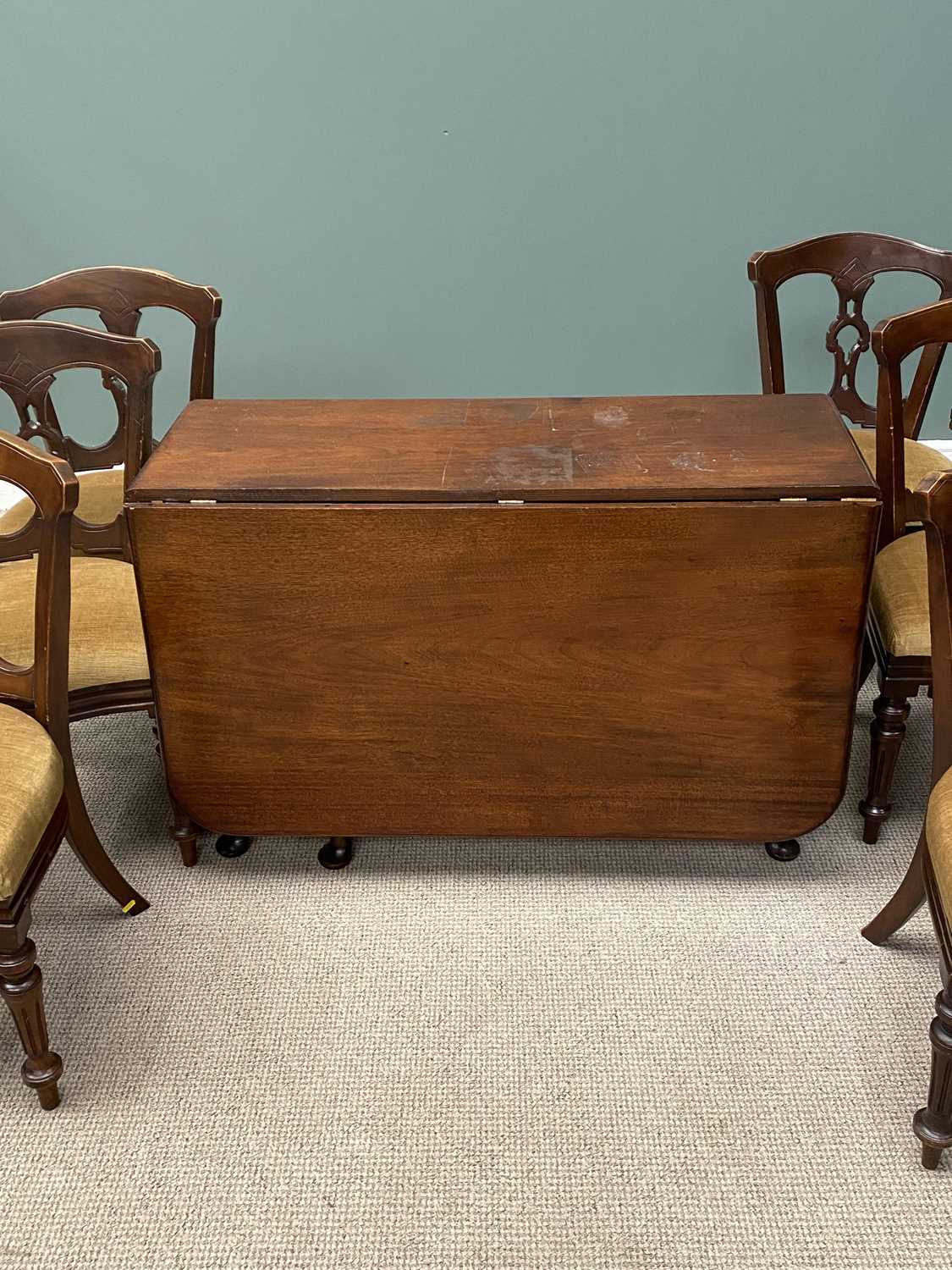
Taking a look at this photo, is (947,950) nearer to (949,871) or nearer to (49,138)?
(949,871)

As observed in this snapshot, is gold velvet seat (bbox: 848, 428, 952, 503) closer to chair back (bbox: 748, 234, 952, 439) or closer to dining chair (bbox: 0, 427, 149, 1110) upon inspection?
chair back (bbox: 748, 234, 952, 439)

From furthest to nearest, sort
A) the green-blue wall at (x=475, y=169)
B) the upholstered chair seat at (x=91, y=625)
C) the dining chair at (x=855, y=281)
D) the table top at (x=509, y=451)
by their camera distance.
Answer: the green-blue wall at (x=475, y=169), the dining chair at (x=855, y=281), the upholstered chair seat at (x=91, y=625), the table top at (x=509, y=451)

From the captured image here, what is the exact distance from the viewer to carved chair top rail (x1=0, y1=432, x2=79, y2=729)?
136 cm

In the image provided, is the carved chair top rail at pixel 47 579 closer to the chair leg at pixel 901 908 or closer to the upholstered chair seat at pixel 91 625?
the upholstered chair seat at pixel 91 625

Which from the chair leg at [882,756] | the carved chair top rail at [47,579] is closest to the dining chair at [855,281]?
the chair leg at [882,756]

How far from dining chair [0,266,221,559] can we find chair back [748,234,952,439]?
1.08 m

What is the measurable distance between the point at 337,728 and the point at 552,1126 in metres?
0.64

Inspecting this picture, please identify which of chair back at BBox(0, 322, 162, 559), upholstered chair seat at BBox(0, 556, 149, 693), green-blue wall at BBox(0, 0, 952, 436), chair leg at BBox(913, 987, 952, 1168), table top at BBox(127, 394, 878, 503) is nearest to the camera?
chair leg at BBox(913, 987, 952, 1168)

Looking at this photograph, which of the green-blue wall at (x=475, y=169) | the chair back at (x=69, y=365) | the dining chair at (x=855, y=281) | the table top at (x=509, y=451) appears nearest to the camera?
the table top at (x=509, y=451)

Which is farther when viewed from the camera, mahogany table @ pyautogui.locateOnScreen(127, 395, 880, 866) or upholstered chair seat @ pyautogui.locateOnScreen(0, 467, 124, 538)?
upholstered chair seat @ pyautogui.locateOnScreen(0, 467, 124, 538)

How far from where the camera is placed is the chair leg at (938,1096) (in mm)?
1271

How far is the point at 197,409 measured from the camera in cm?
181

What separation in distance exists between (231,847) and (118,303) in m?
1.07

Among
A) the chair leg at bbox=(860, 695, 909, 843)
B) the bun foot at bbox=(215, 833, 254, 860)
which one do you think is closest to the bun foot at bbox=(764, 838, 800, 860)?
the chair leg at bbox=(860, 695, 909, 843)
